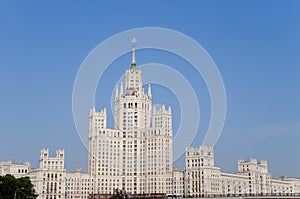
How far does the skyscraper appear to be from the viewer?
178m

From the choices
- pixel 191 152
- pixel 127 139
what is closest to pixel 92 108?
pixel 127 139

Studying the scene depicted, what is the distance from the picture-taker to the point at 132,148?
185125 mm

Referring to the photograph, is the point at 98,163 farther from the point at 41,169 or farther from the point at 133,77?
the point at 133,77

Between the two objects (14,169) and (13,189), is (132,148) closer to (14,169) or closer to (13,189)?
(14,169)

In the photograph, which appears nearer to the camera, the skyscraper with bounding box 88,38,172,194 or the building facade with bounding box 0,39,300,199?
the building facade with bounding box 0,39,300,199

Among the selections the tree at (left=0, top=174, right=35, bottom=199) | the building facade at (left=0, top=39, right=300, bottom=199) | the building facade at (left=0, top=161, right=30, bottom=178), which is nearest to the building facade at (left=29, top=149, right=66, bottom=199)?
the building facade at (left=0, top=39, right=300, bottom=199)

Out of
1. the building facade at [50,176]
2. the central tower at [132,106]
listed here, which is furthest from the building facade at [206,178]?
the building facade at [50,176]

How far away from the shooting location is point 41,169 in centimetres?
16288

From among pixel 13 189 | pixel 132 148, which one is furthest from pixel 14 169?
pixel 13 189

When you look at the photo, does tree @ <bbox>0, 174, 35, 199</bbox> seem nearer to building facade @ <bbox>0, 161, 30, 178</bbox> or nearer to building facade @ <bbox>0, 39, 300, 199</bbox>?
building facade @ <bbox>0, 39, 300, 199</bbox>

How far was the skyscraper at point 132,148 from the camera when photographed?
178 m

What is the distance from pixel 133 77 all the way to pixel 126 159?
36.0 metres

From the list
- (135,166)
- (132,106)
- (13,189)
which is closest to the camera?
(13,189)

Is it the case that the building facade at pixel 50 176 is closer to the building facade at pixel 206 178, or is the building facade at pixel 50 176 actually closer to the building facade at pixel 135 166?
the building facade at pixel 135 166
